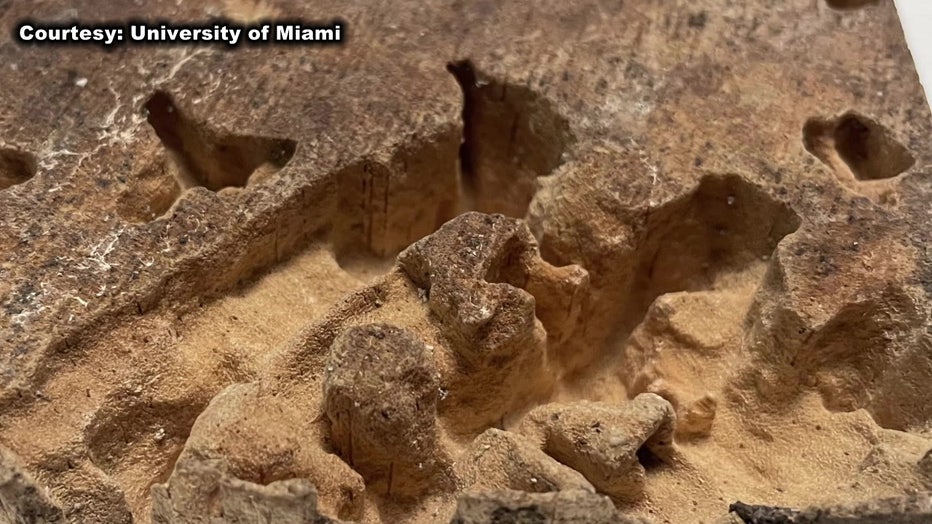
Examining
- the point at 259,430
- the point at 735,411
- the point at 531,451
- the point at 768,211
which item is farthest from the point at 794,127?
the point at 259,430

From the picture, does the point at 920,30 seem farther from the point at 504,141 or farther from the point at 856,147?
the point at 504,141

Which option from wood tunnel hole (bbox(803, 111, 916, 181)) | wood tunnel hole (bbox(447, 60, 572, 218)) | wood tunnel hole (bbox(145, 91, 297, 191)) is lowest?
wood tunnel hole (bbox(145, 91, 297, 191))

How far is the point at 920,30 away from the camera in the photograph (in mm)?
2326

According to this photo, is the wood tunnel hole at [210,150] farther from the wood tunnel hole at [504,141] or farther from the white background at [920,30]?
the white background at [920,30]

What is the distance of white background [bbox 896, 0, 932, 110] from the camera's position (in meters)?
2.22

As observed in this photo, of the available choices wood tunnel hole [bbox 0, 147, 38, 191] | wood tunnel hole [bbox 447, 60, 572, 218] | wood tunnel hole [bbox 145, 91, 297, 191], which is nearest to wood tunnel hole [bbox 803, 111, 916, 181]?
wood tunnel hole [bbox 447, 60, 572, 218]

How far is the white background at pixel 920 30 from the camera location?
222 centimetres

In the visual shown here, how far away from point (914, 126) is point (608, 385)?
637 millimetres

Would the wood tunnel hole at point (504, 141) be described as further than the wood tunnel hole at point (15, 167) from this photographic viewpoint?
Yes

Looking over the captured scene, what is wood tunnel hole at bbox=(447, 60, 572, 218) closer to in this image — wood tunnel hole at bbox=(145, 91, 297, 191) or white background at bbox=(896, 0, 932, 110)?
wood tunnel hole at bbox=(145, 91, 297, 191)

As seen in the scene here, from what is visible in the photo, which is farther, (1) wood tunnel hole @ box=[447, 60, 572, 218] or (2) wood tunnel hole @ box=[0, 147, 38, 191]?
(1) wood tunnel hole @ box=[447, 60, 572, 218]

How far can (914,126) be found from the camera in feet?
5.51

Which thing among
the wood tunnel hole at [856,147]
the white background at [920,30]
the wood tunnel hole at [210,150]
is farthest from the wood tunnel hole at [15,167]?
the white background at [920,30]

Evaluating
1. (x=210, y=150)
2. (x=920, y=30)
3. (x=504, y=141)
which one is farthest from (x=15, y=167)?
(x=920, y=30)
